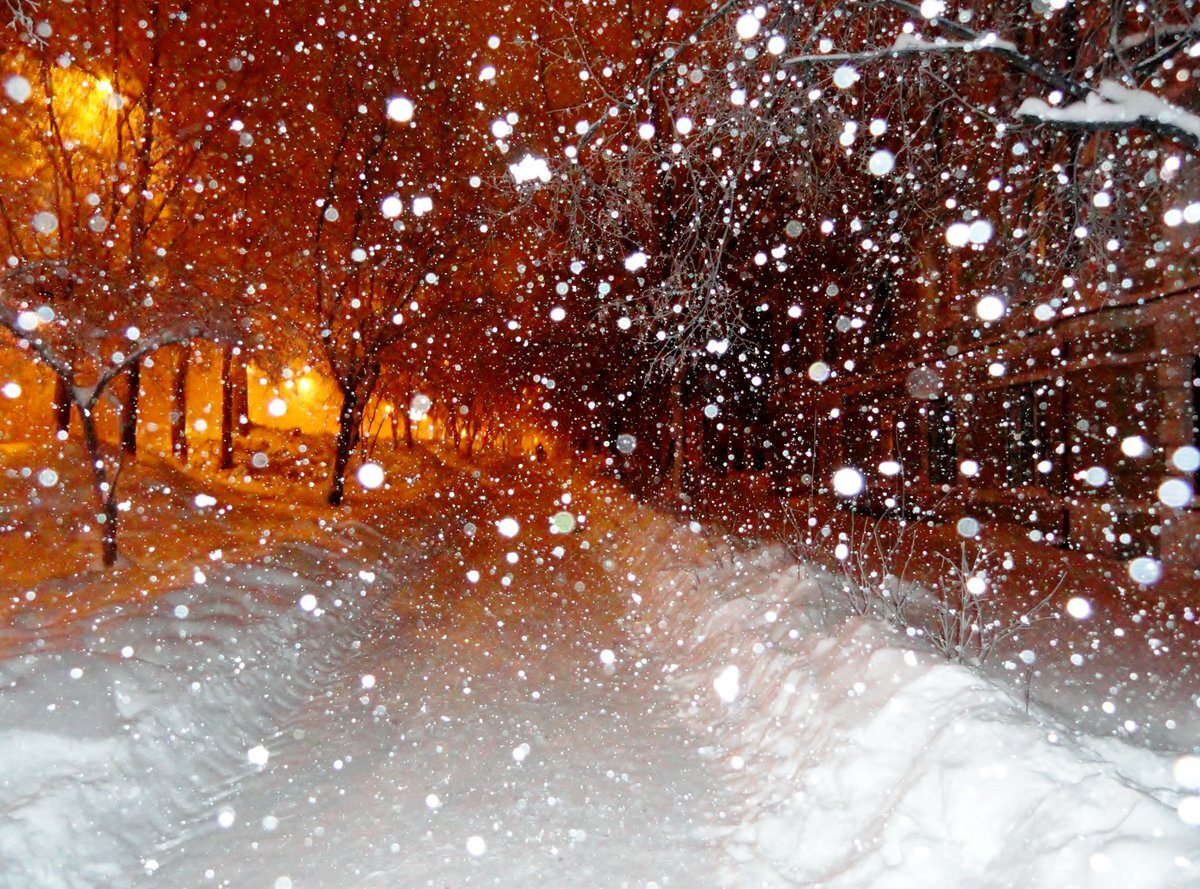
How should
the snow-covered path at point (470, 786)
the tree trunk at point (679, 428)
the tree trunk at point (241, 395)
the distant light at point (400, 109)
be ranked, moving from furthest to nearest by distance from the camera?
the tree trunk at point (241, 395), the tree trunk at point (679, 428), the distant light at point (400, 109), the snow-covered path at point (470, 786)

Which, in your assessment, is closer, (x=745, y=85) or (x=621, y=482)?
(x=745, y=85)

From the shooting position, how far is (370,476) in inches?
1133

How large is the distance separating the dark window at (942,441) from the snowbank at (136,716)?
1490cm

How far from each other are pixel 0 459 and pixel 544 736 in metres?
15.8

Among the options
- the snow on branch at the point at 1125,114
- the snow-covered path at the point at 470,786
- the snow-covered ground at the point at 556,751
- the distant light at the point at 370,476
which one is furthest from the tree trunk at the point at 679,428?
the snow on branch at the point at 1125,114

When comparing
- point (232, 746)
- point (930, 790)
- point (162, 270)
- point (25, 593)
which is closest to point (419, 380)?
point (162, 270)

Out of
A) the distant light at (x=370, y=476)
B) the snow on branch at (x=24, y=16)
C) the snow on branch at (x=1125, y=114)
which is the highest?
the snow on branch at (x=1125, y=114)

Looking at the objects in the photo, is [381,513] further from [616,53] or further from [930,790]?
[930,790]

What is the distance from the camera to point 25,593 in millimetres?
9273

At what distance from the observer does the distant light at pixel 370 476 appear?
26969mm

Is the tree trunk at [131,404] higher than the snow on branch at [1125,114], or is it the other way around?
the snow on branch at [1125,114]

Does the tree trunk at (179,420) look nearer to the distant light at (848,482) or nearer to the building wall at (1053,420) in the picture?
the building wall at (1053,420)

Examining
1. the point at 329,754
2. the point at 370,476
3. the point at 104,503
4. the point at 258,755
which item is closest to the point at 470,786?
the point at 329,754

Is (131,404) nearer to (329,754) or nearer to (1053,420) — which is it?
(329,754)
